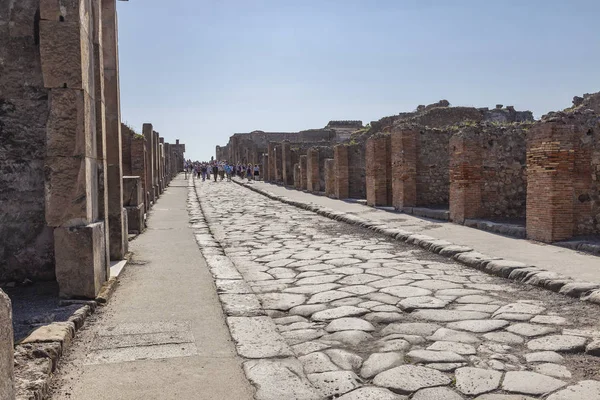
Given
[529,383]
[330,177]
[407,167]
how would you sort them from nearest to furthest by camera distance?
[529,383] < [407,167] < [330,177]

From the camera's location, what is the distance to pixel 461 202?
35.9ft

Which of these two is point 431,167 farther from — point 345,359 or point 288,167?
point 288,167

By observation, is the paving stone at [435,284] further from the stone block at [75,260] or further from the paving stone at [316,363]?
the stone block at [75,260]

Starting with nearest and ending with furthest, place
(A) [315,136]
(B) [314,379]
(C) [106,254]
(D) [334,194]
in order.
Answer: (B) [314,379]
(C) [106,254]
(D) [334,194]
(A) [315,136]

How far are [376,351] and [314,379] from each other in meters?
0.64

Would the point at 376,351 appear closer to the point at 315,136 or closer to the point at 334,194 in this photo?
the point at 334,194

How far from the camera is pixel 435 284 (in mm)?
5723

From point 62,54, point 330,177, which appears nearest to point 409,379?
point 62,54

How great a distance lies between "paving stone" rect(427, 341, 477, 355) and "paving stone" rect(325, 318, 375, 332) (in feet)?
1.92

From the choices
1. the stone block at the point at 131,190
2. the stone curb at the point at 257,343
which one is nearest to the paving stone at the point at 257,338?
the stone curb at the point at 257,343

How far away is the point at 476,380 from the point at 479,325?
1150 millimetres

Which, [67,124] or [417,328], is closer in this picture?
[417,328]

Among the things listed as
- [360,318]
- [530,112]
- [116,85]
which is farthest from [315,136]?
[360,318]

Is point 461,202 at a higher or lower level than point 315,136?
lower
